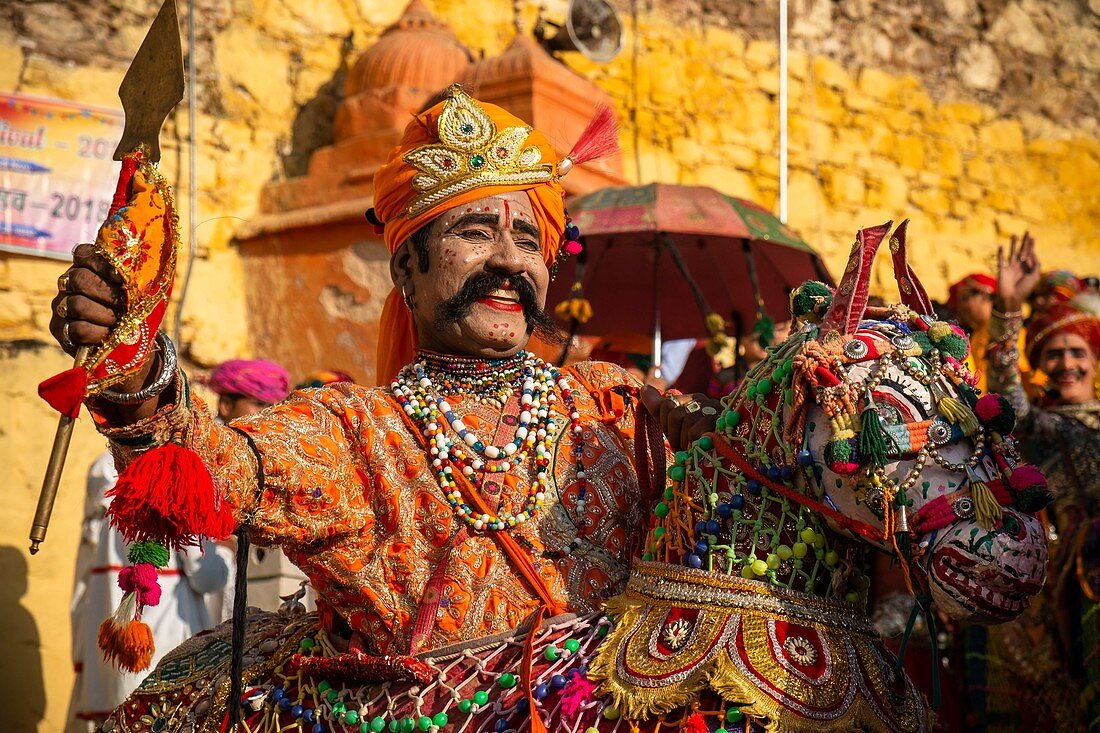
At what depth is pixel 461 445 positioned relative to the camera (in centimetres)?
340

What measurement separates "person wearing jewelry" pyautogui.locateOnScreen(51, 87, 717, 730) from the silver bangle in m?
0.18

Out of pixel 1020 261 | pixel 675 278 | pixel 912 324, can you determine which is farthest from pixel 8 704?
pixel 912 324

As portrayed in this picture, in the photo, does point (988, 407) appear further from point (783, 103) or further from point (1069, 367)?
point (783, 103)

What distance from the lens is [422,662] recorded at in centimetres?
317

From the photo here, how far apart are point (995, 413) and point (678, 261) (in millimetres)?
3938

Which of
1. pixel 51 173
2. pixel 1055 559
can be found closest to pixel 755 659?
pixel 1055 559

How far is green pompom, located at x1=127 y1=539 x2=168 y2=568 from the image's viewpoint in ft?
9.57

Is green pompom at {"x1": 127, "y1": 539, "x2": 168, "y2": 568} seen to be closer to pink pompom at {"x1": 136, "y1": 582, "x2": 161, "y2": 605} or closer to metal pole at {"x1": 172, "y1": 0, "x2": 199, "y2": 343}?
pink pompom at {"x1": 136, "y1": 582, "x2": 161, "y2": 605}

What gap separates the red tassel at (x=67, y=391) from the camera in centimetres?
256

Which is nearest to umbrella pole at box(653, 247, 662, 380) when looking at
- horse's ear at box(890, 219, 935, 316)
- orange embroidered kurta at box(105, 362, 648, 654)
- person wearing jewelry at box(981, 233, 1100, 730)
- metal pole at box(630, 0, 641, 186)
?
person wearing jewelry at box(981, 233, 1100, 730)

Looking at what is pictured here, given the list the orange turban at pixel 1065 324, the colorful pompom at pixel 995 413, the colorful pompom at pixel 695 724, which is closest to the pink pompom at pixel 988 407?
the colorful pompom at pixel 995 413

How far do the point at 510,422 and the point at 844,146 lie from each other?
8863 mm

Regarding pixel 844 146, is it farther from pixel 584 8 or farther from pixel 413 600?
pixel 413 600

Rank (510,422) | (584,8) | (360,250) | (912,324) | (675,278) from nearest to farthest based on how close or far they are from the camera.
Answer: (912,324), (510,422), (675,278), (360,250), (584,8)
